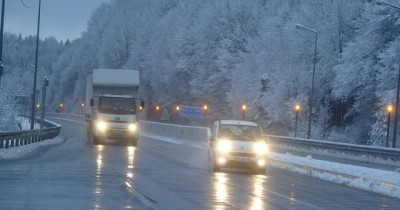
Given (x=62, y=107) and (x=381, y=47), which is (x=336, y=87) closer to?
(x=381, y=47)

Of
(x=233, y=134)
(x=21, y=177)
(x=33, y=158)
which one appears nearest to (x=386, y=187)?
(x=233, y=134)

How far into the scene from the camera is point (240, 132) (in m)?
24.6

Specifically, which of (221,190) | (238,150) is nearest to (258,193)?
(221,190)

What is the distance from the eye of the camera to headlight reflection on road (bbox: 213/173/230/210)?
14154mm

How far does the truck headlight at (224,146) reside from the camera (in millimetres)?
23406

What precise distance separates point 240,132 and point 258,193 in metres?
7.81

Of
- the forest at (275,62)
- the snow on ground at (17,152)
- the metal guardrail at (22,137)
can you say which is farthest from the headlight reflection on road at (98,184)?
the forest at (275,62)

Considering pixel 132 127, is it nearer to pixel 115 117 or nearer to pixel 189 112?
pixel 115 117

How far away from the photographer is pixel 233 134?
79.5 feet

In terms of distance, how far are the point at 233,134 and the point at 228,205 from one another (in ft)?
34.3

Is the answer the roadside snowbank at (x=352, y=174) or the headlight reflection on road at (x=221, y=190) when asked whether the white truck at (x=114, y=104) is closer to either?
the roadside snowbank at (x=352, y=174)

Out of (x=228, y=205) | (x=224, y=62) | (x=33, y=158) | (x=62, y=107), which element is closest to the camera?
(x=228, y=205)

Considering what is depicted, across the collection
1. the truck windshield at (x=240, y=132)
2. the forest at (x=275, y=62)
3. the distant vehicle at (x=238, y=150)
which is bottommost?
the distant vehicle at (x=238, y=150)

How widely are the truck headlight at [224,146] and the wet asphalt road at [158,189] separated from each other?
813 mm
